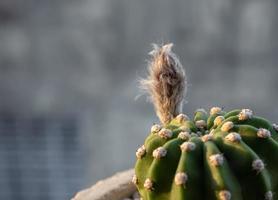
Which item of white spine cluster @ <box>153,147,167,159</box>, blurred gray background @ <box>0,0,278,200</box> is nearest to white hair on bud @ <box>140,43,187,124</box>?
white spine cluster @ <box>153,147,167,159</box>

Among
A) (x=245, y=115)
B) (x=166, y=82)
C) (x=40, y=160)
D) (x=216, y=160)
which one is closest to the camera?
(x=216, y=160)

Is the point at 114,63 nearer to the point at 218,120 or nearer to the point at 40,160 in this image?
the point at 40,160

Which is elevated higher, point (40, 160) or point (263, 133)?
point (263, 133)

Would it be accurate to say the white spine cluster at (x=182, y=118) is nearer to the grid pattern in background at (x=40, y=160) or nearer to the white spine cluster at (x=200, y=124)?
the white spine cluster at (x=200, y=124)

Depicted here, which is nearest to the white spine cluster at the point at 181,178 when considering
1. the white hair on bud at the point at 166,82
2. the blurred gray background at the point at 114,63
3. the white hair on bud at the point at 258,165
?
the white hair on bud at the point at 258,165

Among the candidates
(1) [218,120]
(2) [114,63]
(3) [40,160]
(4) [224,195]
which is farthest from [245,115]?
(3) [40,160]

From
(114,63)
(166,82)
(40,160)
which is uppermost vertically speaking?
(166,82)
